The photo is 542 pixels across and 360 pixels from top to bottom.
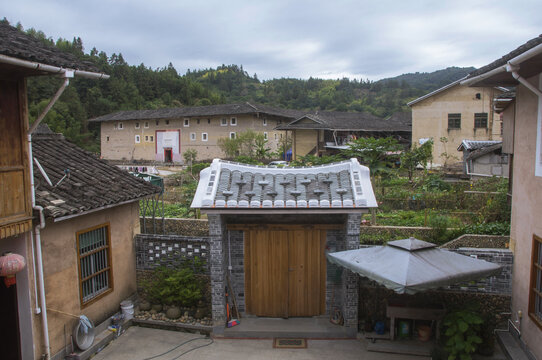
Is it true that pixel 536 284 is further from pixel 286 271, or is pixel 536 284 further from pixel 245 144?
pixel 245 144

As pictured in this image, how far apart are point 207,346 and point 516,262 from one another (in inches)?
229

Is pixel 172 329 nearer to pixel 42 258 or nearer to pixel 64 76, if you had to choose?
pixel 42 258

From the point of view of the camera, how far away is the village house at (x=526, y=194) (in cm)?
620

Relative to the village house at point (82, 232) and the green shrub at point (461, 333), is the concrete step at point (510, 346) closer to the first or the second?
the green shrub at point (461, 333)

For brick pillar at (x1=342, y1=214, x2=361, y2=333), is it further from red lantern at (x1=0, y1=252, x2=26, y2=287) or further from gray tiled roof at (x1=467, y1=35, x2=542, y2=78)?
red lantern at (x1=0, y1=252, x2=26, y2=287)

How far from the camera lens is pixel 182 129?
48.0 meters

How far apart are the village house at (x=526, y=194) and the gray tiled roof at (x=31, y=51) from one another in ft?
20.5

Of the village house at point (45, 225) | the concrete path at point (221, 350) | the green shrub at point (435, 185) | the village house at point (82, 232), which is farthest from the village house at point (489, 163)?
the village house at point (45, 225)

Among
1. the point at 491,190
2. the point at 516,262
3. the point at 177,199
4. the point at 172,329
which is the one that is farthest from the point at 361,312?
the point at 177,199

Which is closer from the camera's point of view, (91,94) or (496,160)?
(496,160)

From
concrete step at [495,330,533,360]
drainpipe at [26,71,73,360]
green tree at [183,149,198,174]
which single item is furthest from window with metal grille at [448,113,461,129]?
drainpipe at [26,71,73,360]

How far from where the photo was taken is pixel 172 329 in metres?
8.25

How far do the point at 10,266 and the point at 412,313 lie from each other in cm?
659

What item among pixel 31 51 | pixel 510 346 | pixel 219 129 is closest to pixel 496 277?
pixel 510 346
